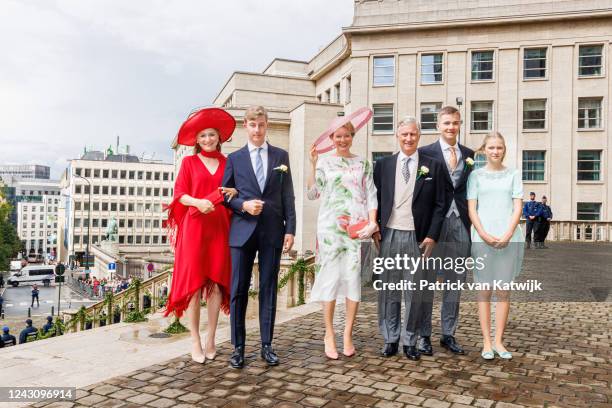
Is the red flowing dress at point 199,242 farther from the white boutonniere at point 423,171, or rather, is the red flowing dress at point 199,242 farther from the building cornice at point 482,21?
the building cornice at point 482,21

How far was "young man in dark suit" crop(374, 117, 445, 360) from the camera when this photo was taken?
512 centimetres

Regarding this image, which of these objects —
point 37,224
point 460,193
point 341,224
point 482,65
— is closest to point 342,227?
point 341,224

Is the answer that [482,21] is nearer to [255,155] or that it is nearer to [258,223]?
[255,155]

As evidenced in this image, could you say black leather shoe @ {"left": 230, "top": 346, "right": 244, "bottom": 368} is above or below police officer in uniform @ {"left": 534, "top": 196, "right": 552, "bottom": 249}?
below

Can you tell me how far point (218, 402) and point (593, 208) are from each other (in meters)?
33.6

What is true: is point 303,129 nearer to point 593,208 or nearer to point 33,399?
point 593,208

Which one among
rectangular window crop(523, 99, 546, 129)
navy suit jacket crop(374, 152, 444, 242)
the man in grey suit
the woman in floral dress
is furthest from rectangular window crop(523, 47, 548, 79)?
the woman in floral dress

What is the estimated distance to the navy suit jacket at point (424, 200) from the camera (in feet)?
16.8

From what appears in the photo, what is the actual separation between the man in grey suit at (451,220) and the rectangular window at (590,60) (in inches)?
1249

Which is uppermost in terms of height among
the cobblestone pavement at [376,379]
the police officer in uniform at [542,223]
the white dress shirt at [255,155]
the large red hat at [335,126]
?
the large red hat at [335,126]

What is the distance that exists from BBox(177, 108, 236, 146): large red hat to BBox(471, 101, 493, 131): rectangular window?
101 ft

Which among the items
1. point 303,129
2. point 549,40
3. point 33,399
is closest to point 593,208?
point 549,40

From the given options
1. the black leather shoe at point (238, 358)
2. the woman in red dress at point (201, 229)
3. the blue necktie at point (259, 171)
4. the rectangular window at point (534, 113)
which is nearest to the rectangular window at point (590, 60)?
the rectangular window at point (534, 113)

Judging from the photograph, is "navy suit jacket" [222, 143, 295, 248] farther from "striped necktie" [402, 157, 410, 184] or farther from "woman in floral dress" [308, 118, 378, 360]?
"striped necktie" [402, 157, 410, 184]
